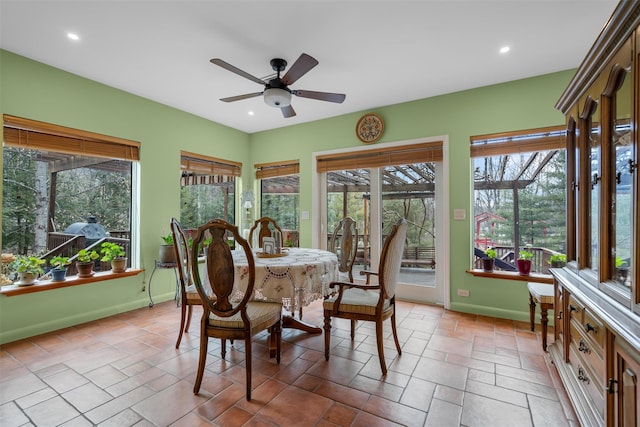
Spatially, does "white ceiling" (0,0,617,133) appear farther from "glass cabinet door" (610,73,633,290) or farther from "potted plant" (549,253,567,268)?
"potted plant" (549,253,567,268)

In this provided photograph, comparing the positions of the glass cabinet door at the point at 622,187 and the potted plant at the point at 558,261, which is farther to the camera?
the potted plant at the point at 558,261

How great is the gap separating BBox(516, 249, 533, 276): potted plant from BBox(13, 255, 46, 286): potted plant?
494 centimetres

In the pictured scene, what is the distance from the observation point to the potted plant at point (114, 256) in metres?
3.27

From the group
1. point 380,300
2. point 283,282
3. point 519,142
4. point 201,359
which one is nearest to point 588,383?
point 380,300

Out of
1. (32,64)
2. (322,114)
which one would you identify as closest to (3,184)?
(32,64)

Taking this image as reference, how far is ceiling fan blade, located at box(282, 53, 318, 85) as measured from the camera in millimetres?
2007

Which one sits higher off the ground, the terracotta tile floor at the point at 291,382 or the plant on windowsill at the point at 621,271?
the plant on windowsill at the point at 621,271

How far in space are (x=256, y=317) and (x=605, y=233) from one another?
1997 millimetres

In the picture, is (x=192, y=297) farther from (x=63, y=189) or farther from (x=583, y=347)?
(x=583, y=347)

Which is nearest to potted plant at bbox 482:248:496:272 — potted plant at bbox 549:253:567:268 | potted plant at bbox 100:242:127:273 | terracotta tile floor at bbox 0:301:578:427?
potted plant at bbox 549:253:567:268

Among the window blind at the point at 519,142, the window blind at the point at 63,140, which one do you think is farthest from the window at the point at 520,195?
the window blind at the point at 63,140

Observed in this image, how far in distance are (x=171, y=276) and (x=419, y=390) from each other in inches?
134

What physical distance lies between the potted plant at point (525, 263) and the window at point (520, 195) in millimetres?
97

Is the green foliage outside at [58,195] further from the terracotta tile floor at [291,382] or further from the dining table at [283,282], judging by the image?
the dining table at [283,282]
